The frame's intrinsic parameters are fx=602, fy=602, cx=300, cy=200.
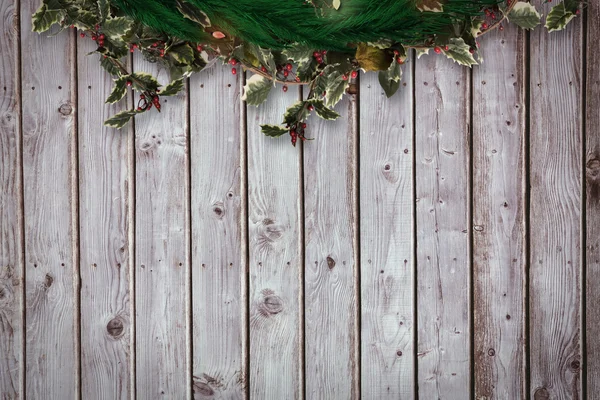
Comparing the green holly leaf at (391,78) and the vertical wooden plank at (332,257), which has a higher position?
the green holly leaf at (391,78)

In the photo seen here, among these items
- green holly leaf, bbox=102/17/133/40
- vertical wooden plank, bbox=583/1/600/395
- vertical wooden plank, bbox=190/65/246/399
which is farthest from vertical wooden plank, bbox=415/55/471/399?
green holly leaf, bbox=102/17/133/40

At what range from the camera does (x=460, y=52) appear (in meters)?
1.31

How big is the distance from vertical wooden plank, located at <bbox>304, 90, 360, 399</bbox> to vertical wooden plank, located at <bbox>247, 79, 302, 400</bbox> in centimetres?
3

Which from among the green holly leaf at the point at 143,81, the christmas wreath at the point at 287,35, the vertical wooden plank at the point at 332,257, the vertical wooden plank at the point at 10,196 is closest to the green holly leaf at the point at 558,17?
the christmas wreath at the point at 287,35

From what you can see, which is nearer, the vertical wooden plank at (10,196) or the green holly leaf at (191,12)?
the green holly leaf at (191,12)

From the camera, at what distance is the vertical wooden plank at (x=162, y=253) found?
139 cm

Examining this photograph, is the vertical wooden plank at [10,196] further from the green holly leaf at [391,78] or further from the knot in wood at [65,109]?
the green holly leaf at [391,78]

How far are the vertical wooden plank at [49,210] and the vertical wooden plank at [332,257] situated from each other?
A: 0.56m

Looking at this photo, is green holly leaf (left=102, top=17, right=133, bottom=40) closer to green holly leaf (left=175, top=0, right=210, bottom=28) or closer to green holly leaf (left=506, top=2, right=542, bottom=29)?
green holly leaf (left=175, top=0, right=210, bottom=28)

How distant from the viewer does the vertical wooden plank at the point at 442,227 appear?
1361mm

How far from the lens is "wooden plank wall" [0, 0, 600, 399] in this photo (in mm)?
1357

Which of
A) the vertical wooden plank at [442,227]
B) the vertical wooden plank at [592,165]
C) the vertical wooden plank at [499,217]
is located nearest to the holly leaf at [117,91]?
the vertical wooden plank at [442,227]

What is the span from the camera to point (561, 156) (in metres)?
1.35

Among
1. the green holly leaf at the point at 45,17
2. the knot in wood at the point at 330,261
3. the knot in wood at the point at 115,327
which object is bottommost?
the knot in wood at the point at 115,327
